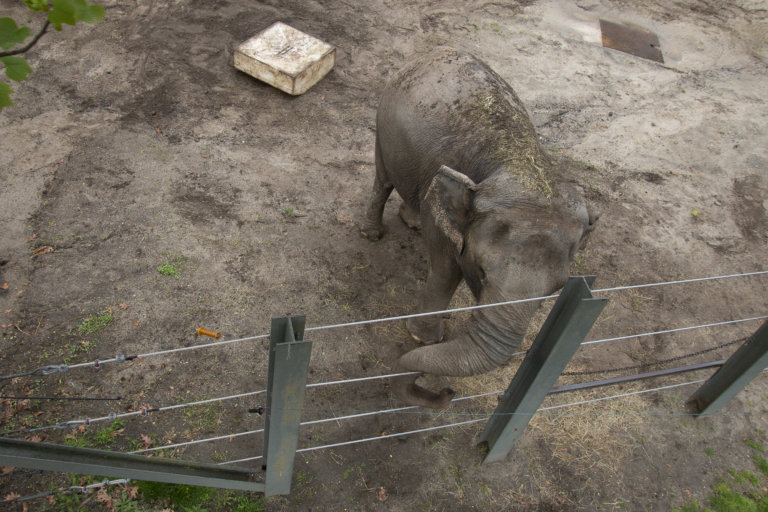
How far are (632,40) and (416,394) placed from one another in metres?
9.36

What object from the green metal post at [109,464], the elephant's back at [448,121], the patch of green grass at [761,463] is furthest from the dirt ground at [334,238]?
the elephant's back at [448,121]

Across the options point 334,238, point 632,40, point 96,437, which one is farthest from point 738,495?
point 632,40

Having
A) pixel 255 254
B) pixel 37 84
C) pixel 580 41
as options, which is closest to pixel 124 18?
pixel 37 84

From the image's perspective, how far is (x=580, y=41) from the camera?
1057 cm

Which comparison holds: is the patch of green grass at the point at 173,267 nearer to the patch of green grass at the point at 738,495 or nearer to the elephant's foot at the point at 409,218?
the elephant's foot at the point at 409,218

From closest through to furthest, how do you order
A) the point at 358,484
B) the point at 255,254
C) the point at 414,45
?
1. the point at 358,484
2. the point at 255,254
3. the point at 414,45

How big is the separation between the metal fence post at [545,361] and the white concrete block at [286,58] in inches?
220

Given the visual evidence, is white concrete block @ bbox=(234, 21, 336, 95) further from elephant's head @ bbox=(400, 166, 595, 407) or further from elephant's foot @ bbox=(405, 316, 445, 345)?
elephant's head @ bbox=(400, 166, 595, 407)

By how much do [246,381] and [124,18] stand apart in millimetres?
6928

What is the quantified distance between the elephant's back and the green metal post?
2.96m

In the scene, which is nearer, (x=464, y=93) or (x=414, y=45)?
(x=464, y=93)

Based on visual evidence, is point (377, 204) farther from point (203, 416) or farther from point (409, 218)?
point (203, 416)

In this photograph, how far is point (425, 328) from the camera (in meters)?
5.54

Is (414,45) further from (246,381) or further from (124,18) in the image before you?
(246,381)
